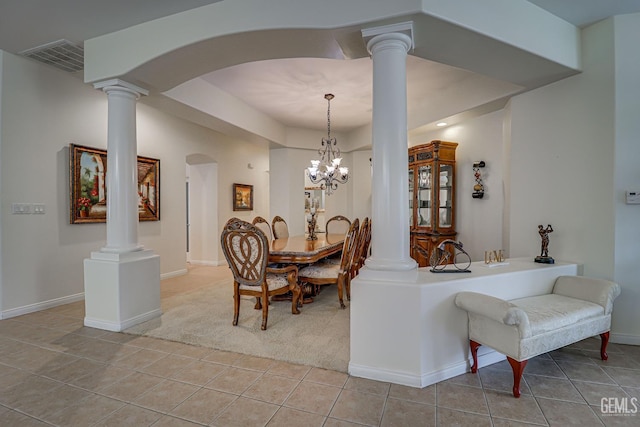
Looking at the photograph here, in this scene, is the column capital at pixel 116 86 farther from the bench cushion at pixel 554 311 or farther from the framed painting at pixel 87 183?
the bench cushion at pixel 554 311

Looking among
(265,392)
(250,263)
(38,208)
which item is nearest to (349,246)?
(250,263)

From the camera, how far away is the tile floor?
167cm

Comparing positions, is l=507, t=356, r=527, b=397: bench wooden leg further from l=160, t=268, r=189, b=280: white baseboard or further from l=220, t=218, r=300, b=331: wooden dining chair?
l=160, t=268, r=189, b=280: white baseboard

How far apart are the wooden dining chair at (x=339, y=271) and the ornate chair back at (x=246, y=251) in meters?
0.73

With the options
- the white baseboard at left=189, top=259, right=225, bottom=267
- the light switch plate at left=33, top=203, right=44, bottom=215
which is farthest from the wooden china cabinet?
the light switch plate at left=33, top=203, right=44, bottom=215

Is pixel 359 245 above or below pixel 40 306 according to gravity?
above

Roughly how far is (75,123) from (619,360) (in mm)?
5855

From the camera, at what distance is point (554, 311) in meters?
2.11

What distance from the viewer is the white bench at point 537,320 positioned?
6.04 feet

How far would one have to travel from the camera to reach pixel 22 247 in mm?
3340

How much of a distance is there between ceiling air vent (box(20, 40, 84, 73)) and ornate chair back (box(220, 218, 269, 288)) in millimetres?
2416

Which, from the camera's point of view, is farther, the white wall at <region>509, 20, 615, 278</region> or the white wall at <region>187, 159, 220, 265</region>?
the white wall at <region>187, 159, 220, 265</region>

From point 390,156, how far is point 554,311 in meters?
1.54

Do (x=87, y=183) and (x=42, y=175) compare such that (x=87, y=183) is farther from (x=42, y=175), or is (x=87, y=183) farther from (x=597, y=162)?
(x=597, y=162)
